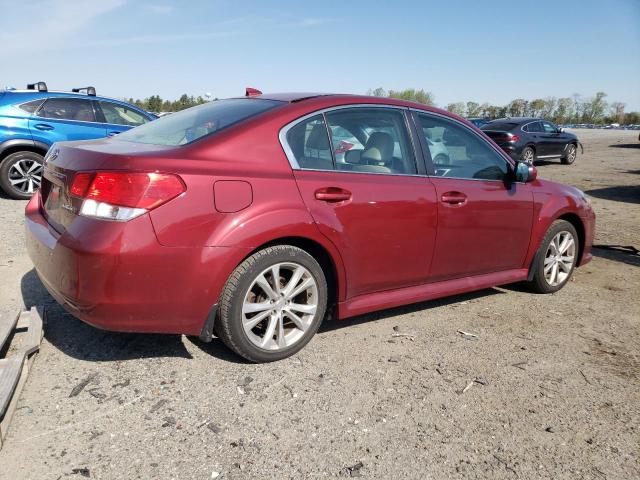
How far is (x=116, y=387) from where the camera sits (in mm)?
2932

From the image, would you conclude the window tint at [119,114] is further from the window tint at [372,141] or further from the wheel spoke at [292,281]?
the wheel spoke at [292,281]

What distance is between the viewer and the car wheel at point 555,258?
4676mm

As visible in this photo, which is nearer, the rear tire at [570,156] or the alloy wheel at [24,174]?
the alloy wheel at [24,174]

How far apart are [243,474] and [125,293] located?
3.55ft

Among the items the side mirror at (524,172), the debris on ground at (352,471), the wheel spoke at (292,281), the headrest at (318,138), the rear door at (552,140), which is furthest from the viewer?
the rear door at (552,140)

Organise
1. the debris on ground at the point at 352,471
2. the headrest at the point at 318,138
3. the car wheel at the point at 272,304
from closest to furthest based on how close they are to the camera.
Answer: the debris on ground at the point at 352,471 → the car wheel at the point at 272,304 → the headrest at the point at 318,138

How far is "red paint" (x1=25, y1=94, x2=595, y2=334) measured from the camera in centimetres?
275

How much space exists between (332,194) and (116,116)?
7280 mm

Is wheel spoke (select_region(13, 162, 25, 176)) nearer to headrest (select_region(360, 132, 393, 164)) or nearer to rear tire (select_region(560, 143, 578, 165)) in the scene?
headrest (select_region(360, 132, 393, 164))

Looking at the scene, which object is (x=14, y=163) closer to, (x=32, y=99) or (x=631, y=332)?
(x=32, y=99)

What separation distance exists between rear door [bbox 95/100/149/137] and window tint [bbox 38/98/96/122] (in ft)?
0.58

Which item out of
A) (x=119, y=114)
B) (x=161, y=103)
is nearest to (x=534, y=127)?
(x=119, y=114)

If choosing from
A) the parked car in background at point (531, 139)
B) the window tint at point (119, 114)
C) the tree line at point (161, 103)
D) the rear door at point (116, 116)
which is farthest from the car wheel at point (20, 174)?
the tree line at point (161, 103)

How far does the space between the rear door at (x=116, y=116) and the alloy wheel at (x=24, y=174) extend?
1.27 m
